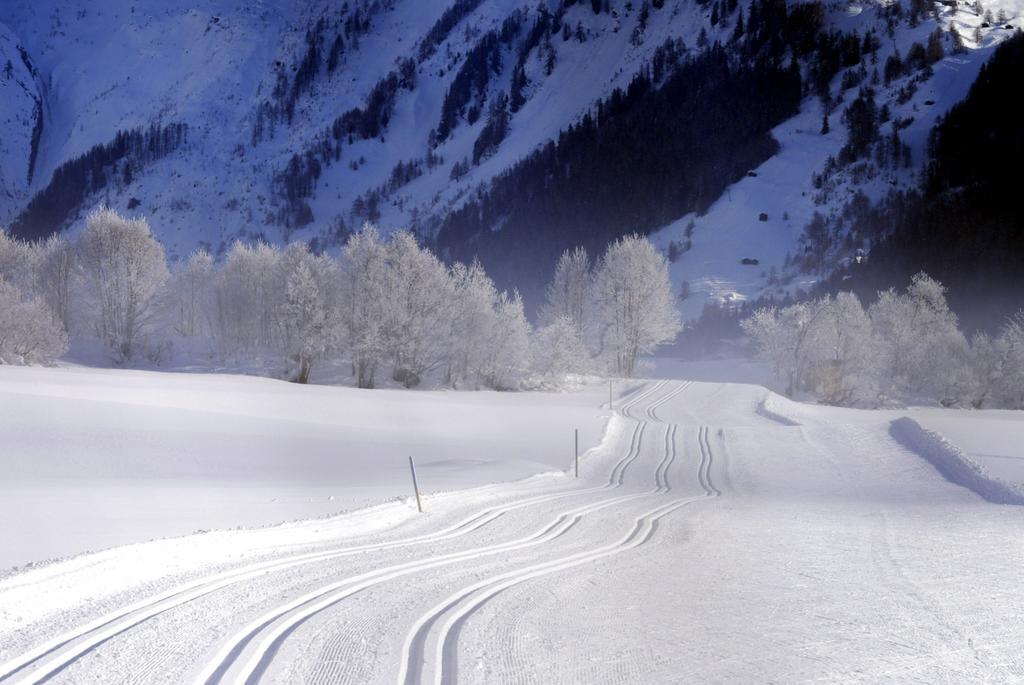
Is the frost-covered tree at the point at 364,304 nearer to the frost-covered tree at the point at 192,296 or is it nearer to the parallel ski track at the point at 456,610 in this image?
the frost-covered tree at the point at 192,296

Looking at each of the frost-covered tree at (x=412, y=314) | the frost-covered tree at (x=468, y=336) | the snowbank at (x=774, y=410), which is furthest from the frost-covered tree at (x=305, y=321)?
the snowbank at (x=774, y=410)

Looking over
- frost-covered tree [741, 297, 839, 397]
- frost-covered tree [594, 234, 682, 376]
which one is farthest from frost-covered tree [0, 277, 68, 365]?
frost-covered tree [741, 297, 839, 397]

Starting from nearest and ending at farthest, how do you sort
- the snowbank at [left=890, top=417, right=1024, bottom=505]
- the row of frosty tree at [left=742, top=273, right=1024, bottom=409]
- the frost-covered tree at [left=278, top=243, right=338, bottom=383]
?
the snowbank at [left=890, top=417, right=1024, bottom=505] → the frost-covered tree at [left=278, top=243, right=338, bottom=383] → the row of frosty tree at [left=742, top=273, right=1024, bottom=409]

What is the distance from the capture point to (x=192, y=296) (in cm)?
8325

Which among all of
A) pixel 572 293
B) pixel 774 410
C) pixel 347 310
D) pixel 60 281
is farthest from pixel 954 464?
pixel 60 281

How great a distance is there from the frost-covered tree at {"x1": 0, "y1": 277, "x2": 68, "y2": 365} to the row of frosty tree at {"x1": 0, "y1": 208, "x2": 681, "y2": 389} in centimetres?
9

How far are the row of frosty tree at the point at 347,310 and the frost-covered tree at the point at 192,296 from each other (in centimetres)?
117

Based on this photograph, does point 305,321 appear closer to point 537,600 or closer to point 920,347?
point 537,600

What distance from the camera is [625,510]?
639 inches

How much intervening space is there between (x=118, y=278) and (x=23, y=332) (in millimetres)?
13261

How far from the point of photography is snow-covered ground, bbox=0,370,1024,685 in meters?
6.59

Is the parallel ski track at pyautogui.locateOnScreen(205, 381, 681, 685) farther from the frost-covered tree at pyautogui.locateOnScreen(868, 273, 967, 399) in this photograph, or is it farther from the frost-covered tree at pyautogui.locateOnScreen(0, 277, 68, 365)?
the frost-covered tree at pyautogui.locateOnScreen(868, 273, 967, 399)

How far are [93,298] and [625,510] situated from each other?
64445 millimetres

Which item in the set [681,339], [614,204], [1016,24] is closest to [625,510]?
[681,339]
